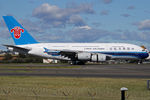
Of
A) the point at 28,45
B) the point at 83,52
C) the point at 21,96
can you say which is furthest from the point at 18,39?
the point at 21,96

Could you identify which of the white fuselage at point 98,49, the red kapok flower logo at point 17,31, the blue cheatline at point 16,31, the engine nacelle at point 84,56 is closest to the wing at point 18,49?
the white fuselage at point 98,49

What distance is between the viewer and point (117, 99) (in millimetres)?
11383

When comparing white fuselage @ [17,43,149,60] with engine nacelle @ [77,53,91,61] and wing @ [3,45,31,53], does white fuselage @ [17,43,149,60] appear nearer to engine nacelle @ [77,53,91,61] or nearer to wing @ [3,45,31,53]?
wing @ [3,45,31,53]

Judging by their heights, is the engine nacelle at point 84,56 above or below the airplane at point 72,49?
below

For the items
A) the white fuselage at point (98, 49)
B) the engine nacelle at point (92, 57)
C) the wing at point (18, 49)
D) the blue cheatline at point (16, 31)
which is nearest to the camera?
the engine nacelle at point (92, 57)

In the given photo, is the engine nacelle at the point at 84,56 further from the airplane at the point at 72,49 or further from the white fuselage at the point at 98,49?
the white fuselage at the point at 98,49

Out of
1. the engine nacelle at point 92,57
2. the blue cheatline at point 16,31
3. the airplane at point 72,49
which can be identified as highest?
the blue cheatline at point 16,31

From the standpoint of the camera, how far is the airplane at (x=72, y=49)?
161ft

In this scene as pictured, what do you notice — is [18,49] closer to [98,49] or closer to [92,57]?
[92,57]

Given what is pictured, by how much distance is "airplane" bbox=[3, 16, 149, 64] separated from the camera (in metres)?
49.2

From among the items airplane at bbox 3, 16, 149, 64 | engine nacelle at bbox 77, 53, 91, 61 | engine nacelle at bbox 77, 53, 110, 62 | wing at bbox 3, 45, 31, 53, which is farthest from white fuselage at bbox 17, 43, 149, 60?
engine nacelle at bbox 77, 53, 91, 61

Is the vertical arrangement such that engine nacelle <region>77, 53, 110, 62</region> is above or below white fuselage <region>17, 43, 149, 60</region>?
below

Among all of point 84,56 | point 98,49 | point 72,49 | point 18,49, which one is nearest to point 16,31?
point 18,49

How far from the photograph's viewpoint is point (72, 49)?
5109cm
